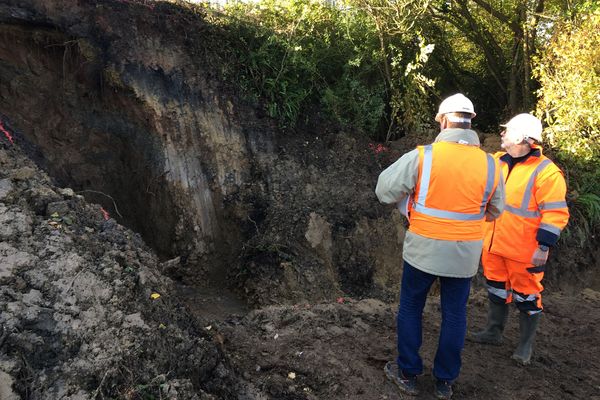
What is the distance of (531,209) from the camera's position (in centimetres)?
369

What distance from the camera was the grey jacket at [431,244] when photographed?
2.98 meters

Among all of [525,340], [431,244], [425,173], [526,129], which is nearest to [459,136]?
[425,173]

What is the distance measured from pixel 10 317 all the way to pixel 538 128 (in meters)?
3.89

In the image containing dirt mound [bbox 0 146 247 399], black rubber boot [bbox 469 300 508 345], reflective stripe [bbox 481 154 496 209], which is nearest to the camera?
dirt mound [bbox 0 146 247 399]

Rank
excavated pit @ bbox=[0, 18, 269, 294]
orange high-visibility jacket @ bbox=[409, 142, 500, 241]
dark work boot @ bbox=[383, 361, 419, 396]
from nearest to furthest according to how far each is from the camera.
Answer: orange high-visibility jacket @ bbox=[409, 142, 500, 241]
dark work boot @ bbox=[383, 361, 419, 396]
excavated pit @ bbox=[0, 18, 269, 294]

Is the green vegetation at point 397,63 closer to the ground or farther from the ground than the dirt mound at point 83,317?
farther from the ground

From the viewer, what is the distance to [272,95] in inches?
284

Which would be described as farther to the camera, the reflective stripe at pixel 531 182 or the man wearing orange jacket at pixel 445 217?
the reflective stripe at pixel 531 182

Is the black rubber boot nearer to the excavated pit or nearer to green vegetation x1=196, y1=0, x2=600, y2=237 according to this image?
green vegetation x1=196, y1=0, x2=600, y2=237

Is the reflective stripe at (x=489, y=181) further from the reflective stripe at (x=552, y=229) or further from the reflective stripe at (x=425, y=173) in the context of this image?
the reflective stripe at (x=552, y=229)

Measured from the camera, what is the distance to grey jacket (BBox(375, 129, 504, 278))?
117 inches

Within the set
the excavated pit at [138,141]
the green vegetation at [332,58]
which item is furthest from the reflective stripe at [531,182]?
the excavated pit at [138,141]

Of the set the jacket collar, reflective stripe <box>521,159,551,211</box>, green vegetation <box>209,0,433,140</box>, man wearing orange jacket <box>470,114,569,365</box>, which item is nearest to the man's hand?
man wearing orange jacket <box>470,114,569,365</box>

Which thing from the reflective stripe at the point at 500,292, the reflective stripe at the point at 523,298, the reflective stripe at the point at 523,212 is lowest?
the reflective stripe at the point at 500,292
